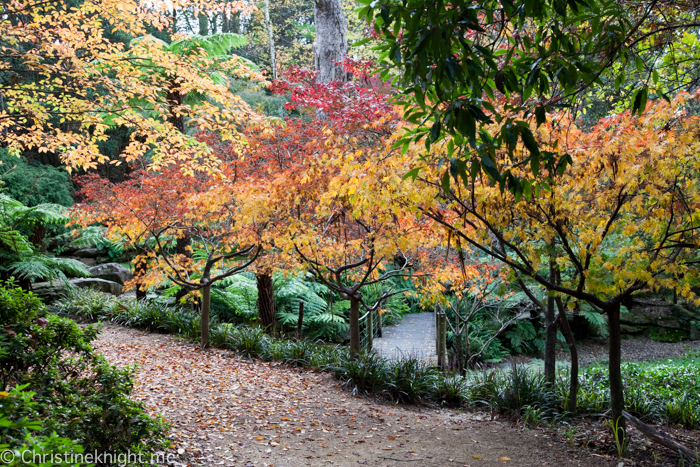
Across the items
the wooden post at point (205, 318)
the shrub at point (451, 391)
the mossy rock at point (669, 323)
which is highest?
the wooden post at point (205, 318)

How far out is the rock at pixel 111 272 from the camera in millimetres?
13062

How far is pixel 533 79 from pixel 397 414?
4493mm

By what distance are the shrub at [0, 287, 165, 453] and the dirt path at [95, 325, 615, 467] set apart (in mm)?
841

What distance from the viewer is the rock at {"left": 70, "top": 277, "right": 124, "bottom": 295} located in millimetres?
11867

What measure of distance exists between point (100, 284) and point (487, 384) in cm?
1060

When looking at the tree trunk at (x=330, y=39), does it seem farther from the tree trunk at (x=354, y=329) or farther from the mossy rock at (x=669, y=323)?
the mossy rock at (x=669, y=323)

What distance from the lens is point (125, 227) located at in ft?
23.5

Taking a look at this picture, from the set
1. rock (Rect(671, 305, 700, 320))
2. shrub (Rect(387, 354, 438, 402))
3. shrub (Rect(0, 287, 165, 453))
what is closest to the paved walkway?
shrub (Rect(387, 354, 438, 402))

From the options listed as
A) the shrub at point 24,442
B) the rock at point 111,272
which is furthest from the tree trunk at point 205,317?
the rock at point 111,272

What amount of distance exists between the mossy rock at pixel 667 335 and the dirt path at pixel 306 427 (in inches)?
426

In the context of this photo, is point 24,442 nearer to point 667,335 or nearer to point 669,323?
point 667,335

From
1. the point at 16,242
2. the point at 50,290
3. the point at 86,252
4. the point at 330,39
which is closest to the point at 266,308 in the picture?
the point at 16,242

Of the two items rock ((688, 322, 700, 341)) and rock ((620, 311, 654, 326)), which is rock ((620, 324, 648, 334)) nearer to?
rock ((620, 311, 654, 326))

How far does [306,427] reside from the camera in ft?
15.6
